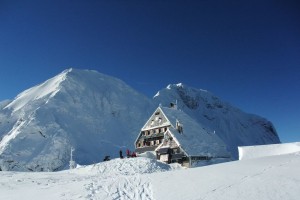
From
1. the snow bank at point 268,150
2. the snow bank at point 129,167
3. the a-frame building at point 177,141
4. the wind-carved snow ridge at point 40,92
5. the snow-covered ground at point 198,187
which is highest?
the wind-carved snow ridge at point 40,92

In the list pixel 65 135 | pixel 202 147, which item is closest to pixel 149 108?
pixel 65 135

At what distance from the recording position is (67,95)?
90.9 m

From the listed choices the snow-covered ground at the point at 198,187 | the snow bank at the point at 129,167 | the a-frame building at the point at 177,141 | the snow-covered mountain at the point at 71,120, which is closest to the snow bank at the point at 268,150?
the snow-covered ground at the point at 198,187

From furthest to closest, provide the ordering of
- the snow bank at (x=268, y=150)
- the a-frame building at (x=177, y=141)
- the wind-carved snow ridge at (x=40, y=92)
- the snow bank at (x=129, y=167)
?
the wind-carved snow ridge at (x=40, y=92)
the a-frame building at (x=177, y=141)
the snow bank at (x=129, y=167)
the snow bank at (x=268, y=150)

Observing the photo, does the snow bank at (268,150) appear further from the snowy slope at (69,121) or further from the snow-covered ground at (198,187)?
the snowy slope at (69,121)

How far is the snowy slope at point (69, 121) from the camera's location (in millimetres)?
70312

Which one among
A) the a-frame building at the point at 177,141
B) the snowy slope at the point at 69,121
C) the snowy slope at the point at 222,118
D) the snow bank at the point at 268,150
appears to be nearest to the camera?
the snow bank at the point at 268,150

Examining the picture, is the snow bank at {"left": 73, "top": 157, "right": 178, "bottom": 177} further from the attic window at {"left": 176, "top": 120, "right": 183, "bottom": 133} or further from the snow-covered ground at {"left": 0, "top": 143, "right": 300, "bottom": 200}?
the snow-covered ground at {"left": 0, "top": 143, "right": 300, "bottom": 200}

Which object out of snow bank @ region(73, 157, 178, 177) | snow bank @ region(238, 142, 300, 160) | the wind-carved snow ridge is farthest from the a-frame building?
the wind-carved snow ridge

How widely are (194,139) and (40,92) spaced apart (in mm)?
67301

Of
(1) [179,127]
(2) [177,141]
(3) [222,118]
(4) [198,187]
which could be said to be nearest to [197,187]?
(4) [198,187]

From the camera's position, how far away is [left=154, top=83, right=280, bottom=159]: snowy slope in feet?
489

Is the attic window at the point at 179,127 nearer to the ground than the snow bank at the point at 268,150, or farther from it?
farther from it

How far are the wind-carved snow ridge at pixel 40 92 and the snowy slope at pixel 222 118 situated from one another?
45.9 metres
